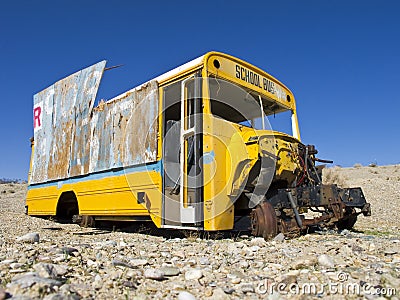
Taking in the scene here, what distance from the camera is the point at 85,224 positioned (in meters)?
7.88

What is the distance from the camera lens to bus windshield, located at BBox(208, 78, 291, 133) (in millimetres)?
5648

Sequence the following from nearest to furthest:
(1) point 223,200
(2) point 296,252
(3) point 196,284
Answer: (3) point 196,284, (2) point 296,252, (1) point 223,200

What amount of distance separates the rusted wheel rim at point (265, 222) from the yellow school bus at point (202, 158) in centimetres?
1

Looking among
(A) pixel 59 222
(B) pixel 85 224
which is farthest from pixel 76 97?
(A) pixel 59 222

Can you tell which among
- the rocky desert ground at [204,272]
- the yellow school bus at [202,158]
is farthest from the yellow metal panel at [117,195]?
the rocky desert ground at [204,272]

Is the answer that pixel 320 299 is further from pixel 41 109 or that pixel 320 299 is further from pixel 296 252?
pixel 41 109

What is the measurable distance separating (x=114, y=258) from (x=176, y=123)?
324cm

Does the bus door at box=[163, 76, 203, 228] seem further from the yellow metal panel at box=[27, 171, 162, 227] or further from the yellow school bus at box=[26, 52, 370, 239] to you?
the yellow metal panel at box=[27, 171, 162, 227]

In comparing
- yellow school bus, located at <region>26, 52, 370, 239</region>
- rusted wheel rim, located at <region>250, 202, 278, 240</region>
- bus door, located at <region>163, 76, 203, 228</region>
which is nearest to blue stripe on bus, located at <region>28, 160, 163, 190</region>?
yellow school bus, located at <region>26, 52, 370, 239</region>

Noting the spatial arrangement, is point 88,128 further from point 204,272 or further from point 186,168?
point 204,272

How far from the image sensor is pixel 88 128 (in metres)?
7.67

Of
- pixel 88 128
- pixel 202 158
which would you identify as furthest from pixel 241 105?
pixel 88 128

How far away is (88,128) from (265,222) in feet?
15.0

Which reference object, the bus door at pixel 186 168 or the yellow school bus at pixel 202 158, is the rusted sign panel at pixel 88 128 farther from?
the bus door at pixel 186 168
